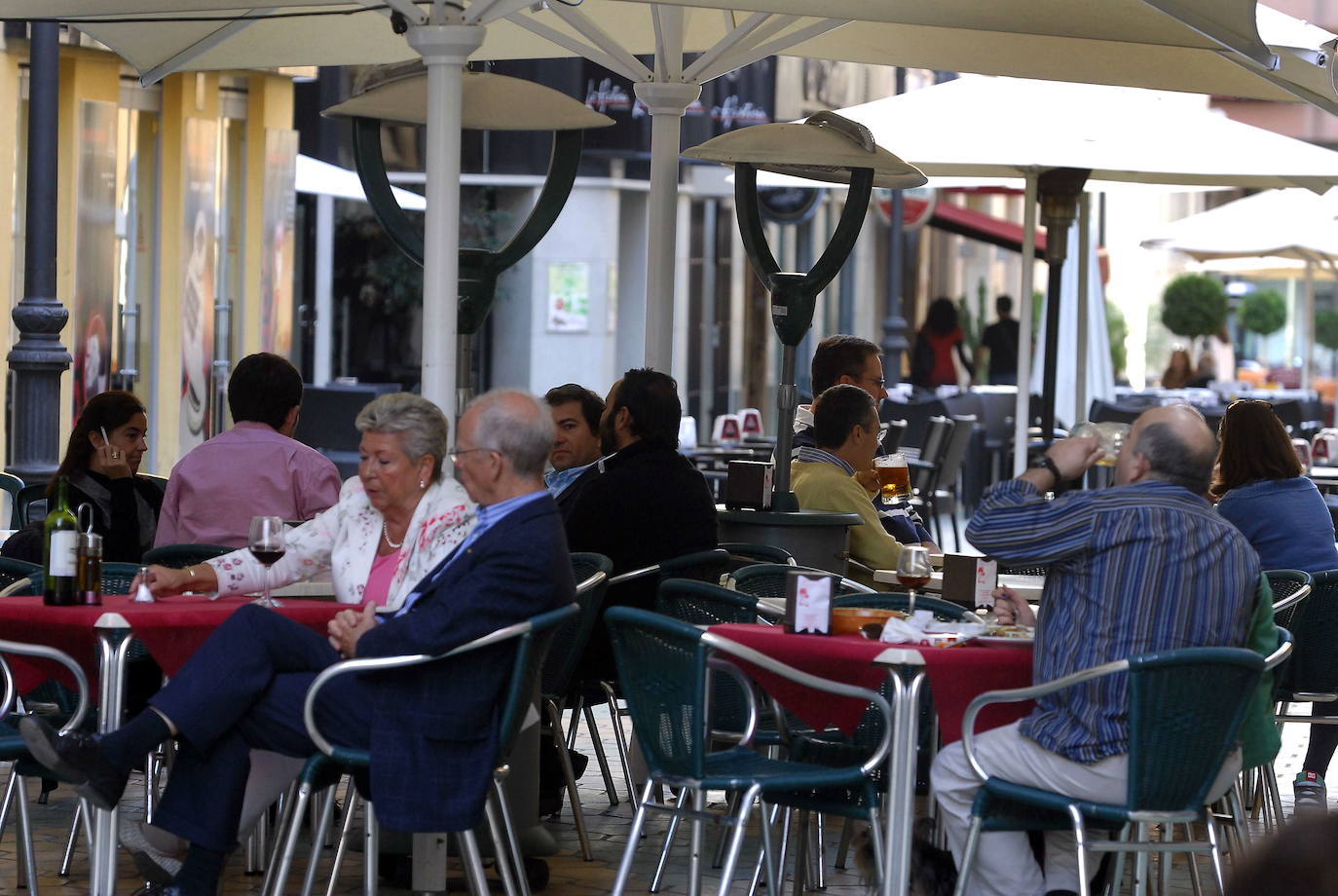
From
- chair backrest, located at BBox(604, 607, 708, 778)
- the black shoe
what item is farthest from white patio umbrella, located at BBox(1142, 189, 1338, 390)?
the black shoe

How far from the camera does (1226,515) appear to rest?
658 cm

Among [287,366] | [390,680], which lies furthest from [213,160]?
[390,680]

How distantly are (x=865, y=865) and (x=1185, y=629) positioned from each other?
37.2 inches

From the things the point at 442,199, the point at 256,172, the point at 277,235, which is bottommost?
the point at 442,199

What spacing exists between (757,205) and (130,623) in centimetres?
321

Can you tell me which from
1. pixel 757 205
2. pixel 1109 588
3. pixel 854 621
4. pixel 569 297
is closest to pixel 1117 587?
pixel 1109 588

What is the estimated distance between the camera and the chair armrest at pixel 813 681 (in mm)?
4316

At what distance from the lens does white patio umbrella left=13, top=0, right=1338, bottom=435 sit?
18.1 feet

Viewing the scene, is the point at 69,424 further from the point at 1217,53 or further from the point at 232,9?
the point at 1217,53

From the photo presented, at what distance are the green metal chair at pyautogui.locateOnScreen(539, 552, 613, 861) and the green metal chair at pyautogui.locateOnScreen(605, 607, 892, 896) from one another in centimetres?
60

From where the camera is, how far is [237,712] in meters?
4.54

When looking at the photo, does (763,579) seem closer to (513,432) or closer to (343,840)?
(513,432)

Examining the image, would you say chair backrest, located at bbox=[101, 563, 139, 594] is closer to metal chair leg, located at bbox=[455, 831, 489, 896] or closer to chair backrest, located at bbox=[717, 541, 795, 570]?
metal chair leg, located at bbox=[455, 831, 489, 896]

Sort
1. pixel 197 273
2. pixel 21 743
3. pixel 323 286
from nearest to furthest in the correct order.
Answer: pixel 21 743, pixel 197 273, pixel 323 286
